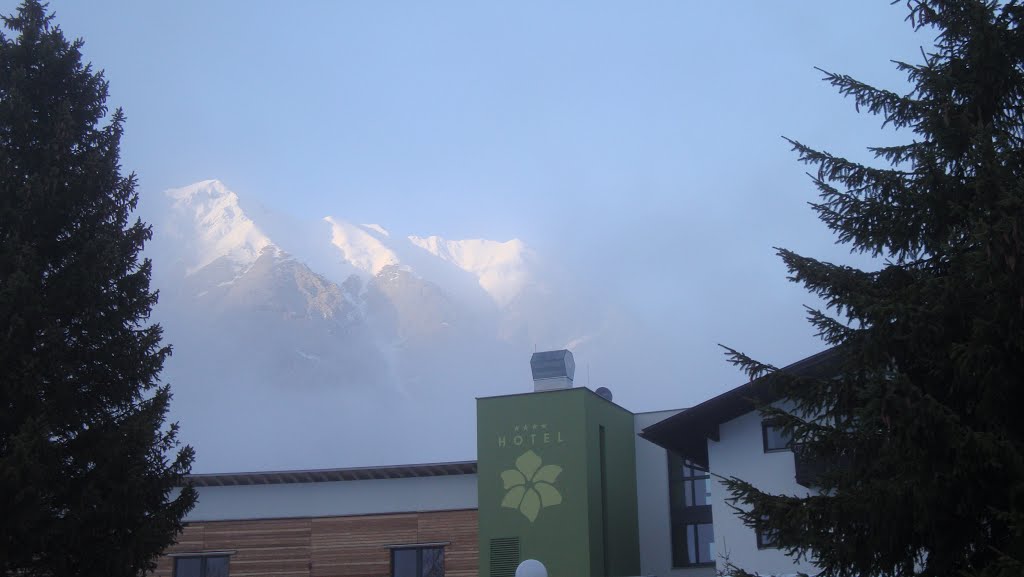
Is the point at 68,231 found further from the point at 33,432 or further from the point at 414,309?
the point at 414,309

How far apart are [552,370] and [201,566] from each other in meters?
12.6

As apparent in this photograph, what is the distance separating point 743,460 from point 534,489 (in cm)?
750

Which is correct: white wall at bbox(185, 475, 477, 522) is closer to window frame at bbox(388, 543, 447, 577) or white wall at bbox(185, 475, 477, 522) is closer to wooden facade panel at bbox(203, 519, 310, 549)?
wooden facade panel at bbox(203, 519, 310, 549)

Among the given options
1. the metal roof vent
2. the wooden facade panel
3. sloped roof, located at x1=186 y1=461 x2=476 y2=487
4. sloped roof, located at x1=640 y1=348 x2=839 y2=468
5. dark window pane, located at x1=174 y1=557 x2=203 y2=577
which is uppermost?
the metal roof vent

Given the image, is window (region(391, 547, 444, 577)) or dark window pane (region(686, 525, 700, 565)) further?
dark window pane (region(686, 525, 700, 565))

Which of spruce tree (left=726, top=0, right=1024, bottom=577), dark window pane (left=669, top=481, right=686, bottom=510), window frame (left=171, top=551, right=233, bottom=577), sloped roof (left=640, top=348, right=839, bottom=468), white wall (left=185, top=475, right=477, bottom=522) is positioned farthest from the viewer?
dark window pane (left=669, top=481, right=686, bottom=510)

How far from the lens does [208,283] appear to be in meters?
138

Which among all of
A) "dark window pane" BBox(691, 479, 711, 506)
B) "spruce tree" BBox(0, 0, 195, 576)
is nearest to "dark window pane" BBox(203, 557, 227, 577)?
"dark window pane" BBox(691, 479, 711, 506)

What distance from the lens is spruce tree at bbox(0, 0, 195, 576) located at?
514 inches

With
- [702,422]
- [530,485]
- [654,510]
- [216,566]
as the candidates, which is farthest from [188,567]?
[702,422]

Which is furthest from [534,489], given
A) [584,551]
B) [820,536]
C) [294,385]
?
[294,385]

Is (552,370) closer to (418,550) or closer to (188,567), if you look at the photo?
(418,550)

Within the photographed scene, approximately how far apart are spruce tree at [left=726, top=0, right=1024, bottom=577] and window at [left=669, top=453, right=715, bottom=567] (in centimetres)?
2063

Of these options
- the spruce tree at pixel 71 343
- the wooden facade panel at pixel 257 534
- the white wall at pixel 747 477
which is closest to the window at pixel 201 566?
the wooden facade panel at pixel 257 534
